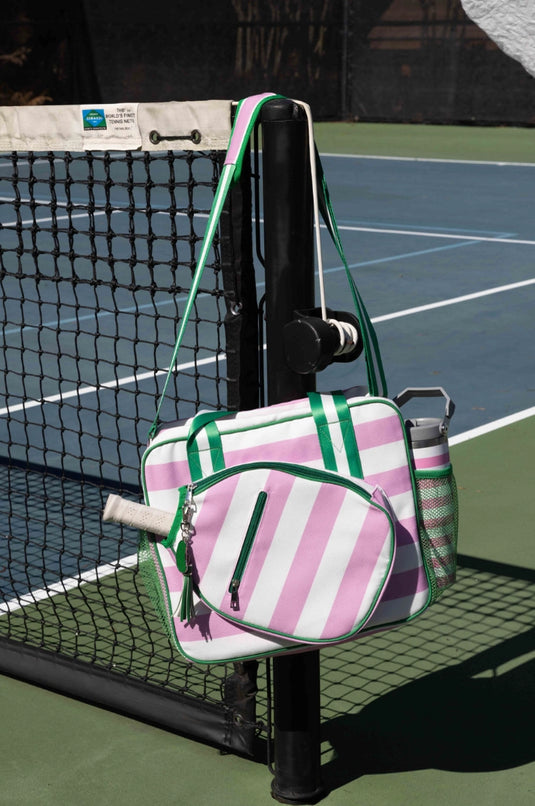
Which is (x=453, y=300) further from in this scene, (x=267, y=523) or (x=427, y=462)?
(x=267, y=523)

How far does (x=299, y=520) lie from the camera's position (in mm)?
2574

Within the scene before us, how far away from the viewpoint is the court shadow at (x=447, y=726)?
3227mm

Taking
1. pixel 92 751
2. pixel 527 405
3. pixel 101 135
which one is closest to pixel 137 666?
pixel 92 751

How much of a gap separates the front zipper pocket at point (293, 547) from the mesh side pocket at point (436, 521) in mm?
128

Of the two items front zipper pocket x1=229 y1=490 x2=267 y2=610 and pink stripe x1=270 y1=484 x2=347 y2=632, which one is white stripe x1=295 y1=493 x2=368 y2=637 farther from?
front zipper pocket x1=229 y1=490 x2=267 y2=610

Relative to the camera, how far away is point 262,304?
3076 millimetres

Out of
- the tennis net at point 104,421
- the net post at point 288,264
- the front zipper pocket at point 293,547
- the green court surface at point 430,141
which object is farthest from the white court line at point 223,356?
the green court surface at point 430,141

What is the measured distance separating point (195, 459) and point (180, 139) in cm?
86

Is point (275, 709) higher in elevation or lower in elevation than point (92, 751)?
higher

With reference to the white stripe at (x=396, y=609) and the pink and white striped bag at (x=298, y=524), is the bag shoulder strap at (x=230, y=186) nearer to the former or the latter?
the pink and white striped bag at (x=298, y=524)

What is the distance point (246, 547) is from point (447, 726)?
1.15 metres

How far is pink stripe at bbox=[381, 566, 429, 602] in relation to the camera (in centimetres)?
262

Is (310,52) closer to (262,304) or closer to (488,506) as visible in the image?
(488,506)

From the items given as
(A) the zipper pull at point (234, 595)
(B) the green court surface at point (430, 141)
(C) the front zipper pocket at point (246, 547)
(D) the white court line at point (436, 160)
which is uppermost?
(C) the front zipper pocket at point (246, 547)
